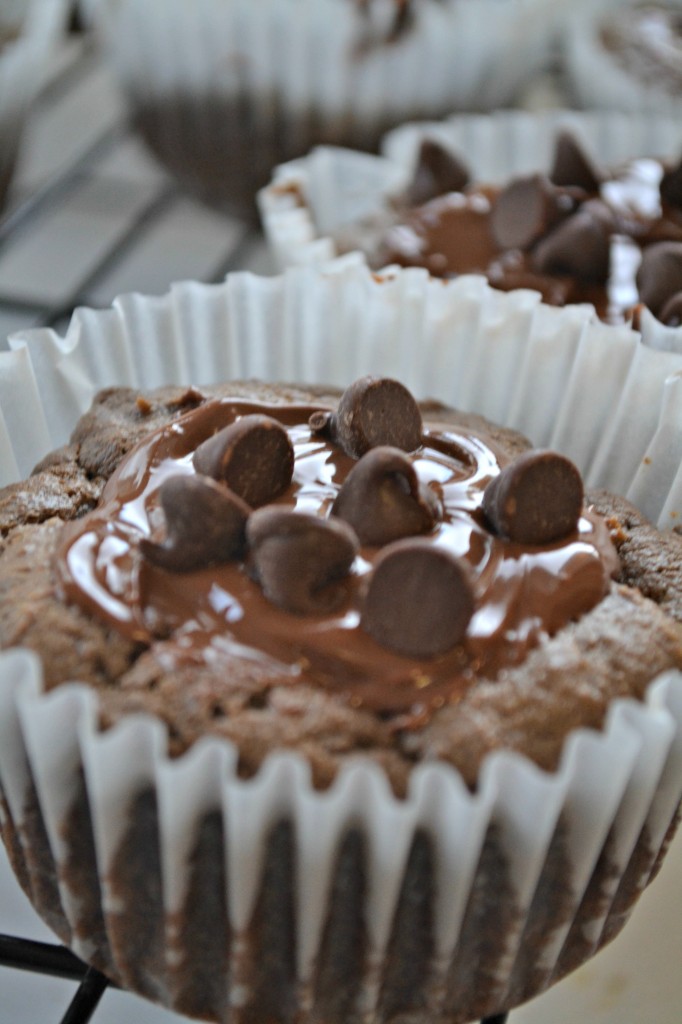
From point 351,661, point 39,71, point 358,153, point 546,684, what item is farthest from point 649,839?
point 39,71

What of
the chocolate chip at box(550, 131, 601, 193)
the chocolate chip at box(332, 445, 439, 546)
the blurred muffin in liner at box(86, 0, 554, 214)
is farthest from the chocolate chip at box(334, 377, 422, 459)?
the blurred muffin in liner at box(86, 0, 554, 214)

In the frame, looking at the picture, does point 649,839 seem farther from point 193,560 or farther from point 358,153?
point 358,153

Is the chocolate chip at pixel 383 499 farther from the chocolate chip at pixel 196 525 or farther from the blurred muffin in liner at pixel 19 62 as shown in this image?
the blurred muffin in liner at pixel 19 62

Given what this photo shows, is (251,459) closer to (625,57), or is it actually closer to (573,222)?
(573,222)

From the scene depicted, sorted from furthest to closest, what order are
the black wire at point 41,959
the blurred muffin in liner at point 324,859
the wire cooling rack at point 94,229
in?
1. the wire cooling rack at point 94,229
2. the black wire at point 41,959
3. the blurred muffin in liner at point 324,859

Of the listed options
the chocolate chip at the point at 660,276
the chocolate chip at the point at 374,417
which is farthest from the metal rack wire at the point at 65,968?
the chocolate chip at the point at 660,276
